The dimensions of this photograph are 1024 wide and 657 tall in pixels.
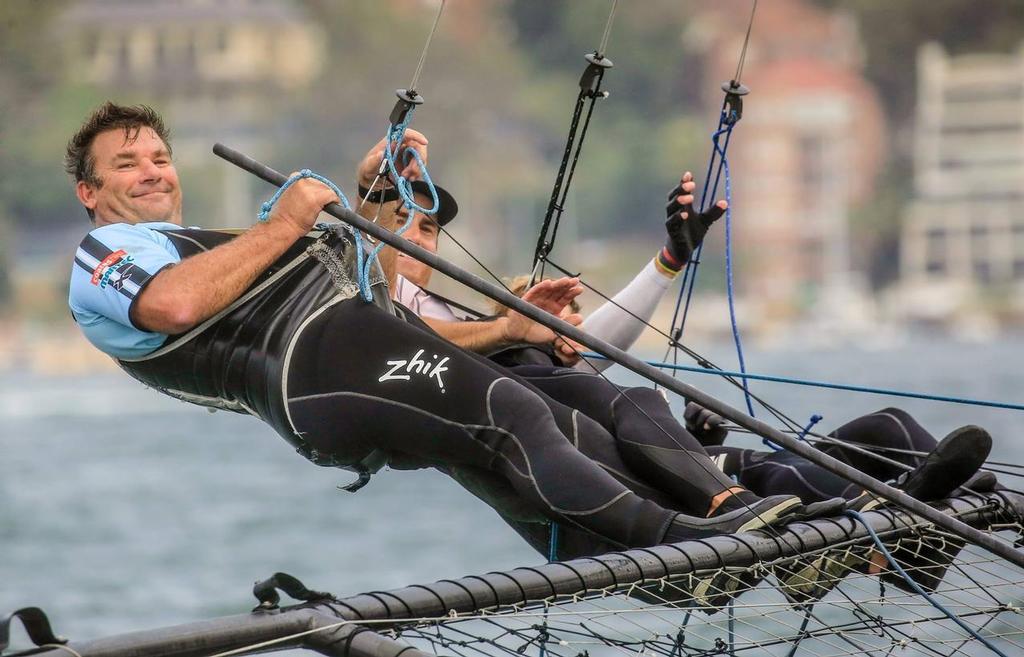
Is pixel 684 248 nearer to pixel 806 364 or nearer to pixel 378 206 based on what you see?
pixel 378 206

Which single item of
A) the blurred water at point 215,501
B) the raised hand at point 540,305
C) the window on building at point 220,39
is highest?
the window on building at point 220,39

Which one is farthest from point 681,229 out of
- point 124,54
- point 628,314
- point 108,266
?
point 124,54

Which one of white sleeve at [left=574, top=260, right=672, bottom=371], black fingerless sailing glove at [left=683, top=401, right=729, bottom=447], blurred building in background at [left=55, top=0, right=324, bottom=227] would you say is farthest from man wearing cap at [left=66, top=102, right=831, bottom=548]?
blurred building in background at [left=55, top=0, right=324, bottom=227]

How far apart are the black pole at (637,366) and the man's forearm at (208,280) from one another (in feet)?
0.32

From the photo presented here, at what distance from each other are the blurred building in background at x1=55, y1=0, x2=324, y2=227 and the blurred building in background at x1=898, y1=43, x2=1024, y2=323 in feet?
58.9

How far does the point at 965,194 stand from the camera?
53.5 metres

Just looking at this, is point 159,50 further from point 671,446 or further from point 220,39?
point 671,446

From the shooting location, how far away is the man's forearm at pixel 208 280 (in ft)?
9.99

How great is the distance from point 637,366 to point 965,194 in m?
52.1

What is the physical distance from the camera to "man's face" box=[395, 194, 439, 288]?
4109mm

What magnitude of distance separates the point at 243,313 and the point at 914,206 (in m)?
50.6

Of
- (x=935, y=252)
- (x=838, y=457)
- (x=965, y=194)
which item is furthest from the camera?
(x=965, y=194)

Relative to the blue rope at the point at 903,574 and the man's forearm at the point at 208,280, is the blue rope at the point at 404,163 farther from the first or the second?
the blue rope at the point at 903,574

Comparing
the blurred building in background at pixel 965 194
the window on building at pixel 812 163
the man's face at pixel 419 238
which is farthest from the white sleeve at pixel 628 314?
the window on building at pixel 812 163
